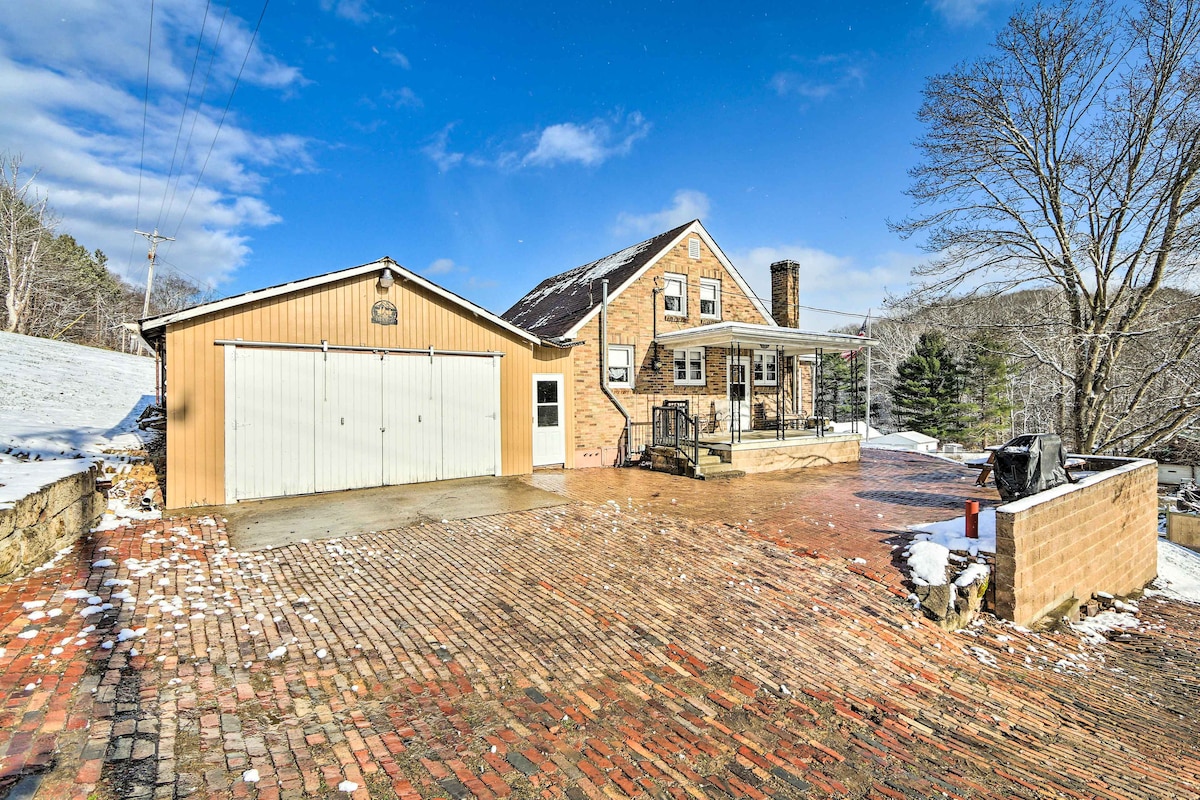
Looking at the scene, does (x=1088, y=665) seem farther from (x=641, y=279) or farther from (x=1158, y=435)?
(x=1158, y=435)

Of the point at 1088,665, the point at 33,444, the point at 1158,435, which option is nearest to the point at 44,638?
the point at 33,444

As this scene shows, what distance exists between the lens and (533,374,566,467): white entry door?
1241 cm

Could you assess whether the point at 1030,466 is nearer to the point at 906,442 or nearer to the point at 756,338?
the point at 756,338

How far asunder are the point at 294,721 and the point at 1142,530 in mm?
13837

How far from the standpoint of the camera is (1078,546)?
764 centimetres

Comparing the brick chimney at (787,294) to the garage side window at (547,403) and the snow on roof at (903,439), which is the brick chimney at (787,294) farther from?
the snow on roof at (903,439)

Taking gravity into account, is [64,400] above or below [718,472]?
above

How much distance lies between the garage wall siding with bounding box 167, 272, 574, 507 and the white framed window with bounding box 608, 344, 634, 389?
242 cm

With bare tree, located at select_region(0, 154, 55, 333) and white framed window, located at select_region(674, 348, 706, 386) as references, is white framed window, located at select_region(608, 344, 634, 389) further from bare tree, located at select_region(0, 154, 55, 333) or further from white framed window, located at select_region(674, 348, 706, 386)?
bare tree, located at select_region(0, 154, 55, 333)

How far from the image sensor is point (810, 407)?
18891 millimetres

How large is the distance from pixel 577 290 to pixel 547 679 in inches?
561

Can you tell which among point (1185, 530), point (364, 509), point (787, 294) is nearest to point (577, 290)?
point (787, 294)

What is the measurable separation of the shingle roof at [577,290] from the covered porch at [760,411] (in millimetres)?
2317

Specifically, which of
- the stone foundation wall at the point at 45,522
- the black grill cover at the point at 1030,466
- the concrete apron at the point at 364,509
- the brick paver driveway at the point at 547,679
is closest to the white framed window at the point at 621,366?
the concrete apron at the point at 364,509
